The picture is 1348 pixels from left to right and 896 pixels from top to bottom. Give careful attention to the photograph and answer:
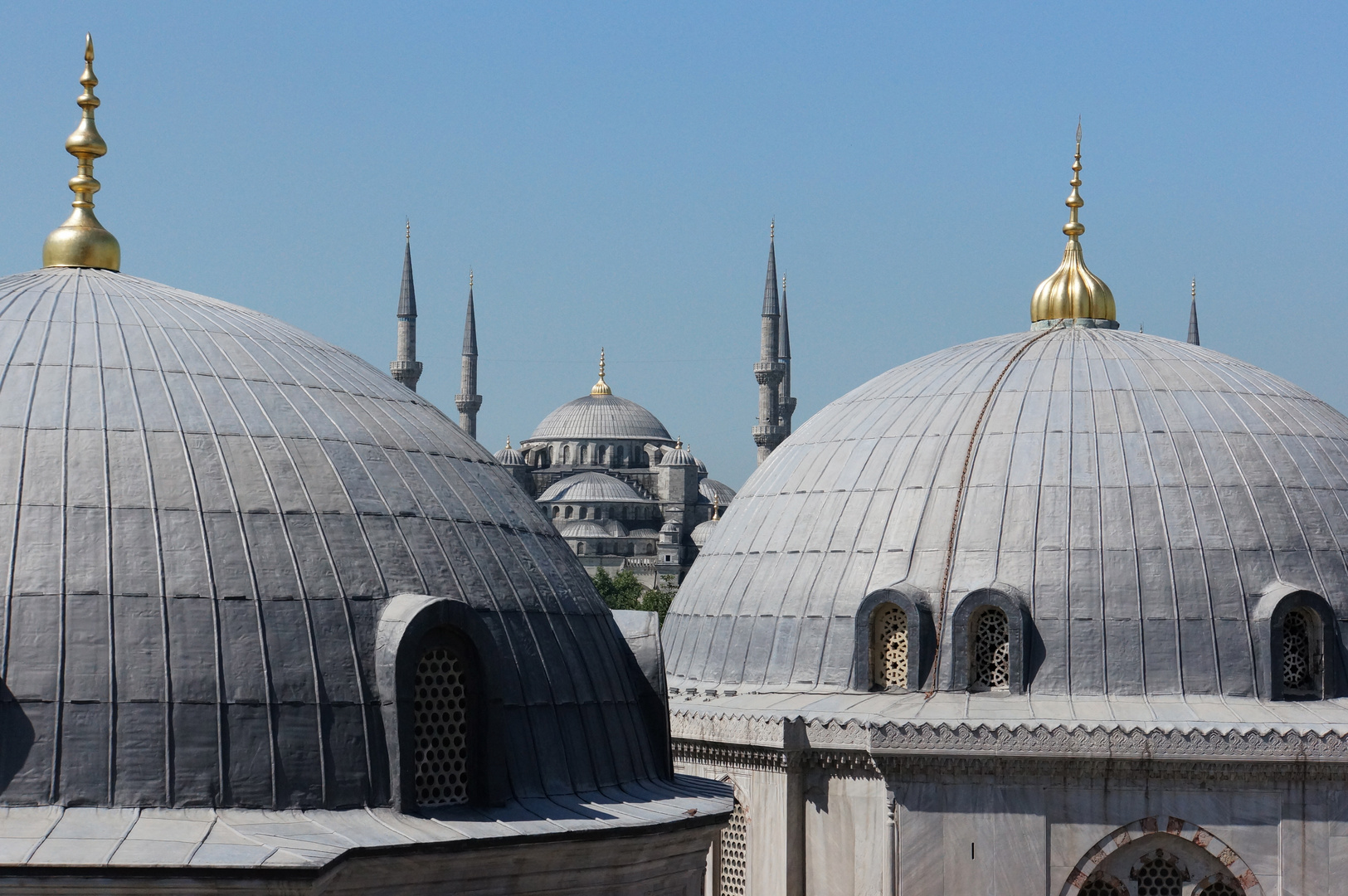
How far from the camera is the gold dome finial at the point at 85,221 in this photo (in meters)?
13.0

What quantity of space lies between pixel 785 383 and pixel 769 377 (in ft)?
26.1

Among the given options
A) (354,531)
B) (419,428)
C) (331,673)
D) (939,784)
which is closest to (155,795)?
(331,673)

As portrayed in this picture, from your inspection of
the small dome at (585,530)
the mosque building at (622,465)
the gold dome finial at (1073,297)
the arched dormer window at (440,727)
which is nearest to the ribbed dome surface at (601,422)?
the mosque building at (622,465)

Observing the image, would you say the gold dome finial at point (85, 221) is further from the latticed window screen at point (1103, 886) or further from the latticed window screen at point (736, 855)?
the latticed window screen at point (1103, 886)

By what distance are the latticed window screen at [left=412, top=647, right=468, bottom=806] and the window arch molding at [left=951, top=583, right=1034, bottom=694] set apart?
8195 millimetres

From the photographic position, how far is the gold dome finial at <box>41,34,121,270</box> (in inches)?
511

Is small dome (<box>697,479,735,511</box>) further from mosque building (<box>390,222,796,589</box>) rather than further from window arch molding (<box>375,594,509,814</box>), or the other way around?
window arch molding (<box>375,594,509,814</box>)

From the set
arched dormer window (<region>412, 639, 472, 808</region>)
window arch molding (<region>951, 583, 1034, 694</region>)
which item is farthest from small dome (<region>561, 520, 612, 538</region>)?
arched dormer window (<region>412, 639, 472, 808</region>)

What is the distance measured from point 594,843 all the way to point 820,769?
7371mm

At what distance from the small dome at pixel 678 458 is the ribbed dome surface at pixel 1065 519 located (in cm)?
8629

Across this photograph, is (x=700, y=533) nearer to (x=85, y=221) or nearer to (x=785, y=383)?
(x=785, y=383)

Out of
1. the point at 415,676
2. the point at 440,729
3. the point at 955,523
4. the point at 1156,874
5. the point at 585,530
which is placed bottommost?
the point at 1156,874

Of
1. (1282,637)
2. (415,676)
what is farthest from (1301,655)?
(415,676)

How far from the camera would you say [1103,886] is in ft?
56.4
